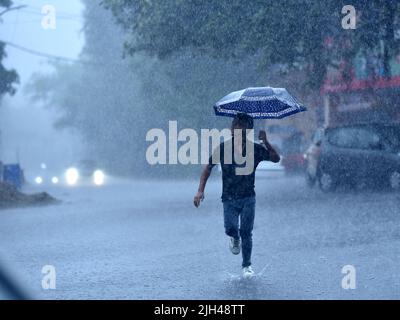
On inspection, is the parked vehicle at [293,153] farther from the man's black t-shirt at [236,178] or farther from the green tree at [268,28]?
the man's black t-shirt at [236,178]

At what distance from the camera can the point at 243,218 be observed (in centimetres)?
820

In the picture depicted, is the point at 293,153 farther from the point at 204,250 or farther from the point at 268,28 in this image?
the point at 204,250

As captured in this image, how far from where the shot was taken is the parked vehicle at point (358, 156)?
1919 cm

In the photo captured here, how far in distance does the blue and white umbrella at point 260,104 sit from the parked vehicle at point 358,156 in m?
10.8

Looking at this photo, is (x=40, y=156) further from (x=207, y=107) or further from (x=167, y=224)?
(x=167, y=224)

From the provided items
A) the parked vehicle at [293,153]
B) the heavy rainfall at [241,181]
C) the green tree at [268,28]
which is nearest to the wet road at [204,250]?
the heavy rainfall at [241,181]

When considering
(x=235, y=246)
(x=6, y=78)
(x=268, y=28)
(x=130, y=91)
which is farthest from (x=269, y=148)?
(x=130, y=91)

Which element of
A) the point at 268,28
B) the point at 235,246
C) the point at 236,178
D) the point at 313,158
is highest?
the point at 268,28

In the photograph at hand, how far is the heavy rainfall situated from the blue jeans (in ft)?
0.05

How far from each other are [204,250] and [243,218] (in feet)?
8.33

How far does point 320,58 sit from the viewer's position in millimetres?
20906

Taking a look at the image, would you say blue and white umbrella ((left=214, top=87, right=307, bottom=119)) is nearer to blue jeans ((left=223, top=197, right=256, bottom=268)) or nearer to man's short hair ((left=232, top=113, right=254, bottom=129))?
man's short hair ((left=232, top=113, right=254, bottom=129))

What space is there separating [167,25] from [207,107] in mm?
17007
